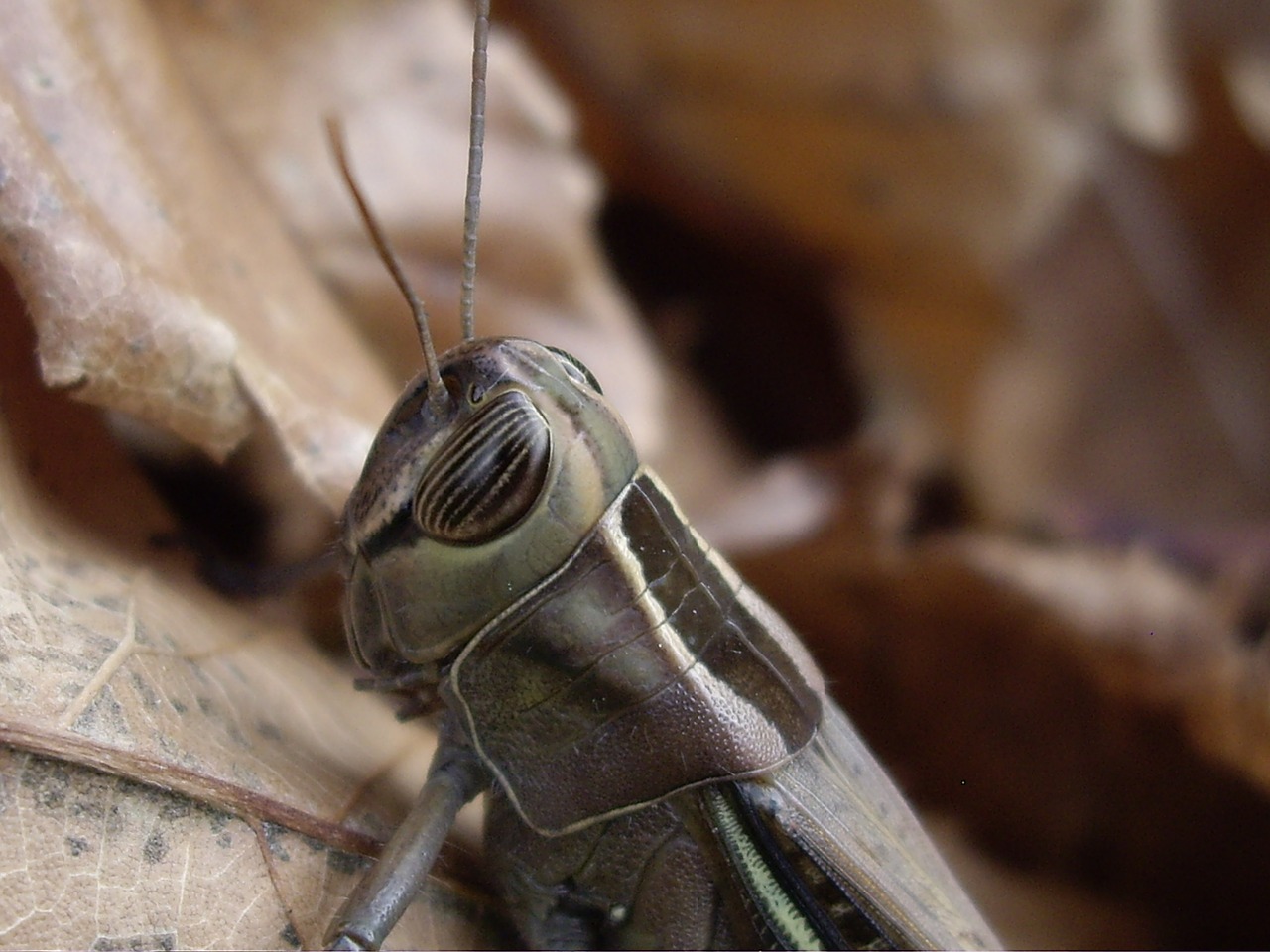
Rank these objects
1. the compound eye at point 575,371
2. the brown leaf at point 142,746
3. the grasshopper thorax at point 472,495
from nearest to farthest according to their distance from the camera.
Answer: the brown leaf at point 142,746 → the grasshopper thorax at point 472,495 → the compound eye at point 575,371

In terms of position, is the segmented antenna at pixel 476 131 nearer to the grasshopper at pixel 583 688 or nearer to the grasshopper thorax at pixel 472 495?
the grasshopper at pixel 583 688

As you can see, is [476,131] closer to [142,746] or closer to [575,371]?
[575,371]


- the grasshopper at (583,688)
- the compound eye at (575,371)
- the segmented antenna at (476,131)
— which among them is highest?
the segmented antenna at (476,131)

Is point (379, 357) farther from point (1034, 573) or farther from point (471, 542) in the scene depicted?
point (1034, 573)

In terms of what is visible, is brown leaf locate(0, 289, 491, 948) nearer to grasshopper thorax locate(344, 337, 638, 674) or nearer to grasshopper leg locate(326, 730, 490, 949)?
grasshopper leg locate(326, 730, 490, 949)

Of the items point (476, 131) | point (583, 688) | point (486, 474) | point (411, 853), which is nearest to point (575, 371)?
point (486, 474)

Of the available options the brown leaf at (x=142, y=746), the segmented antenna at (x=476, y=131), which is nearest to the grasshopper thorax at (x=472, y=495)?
the segmented antenna at (x=476, y=131)

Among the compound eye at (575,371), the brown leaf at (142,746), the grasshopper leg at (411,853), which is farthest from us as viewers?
the compound eye at (575,371)

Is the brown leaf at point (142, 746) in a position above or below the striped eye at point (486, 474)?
below
